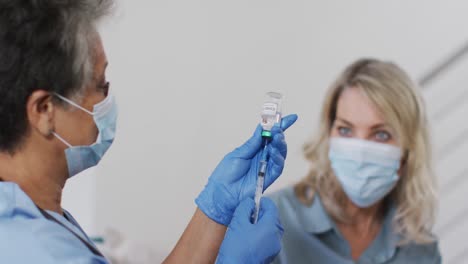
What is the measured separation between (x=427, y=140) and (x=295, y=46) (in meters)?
0.82

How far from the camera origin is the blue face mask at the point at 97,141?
3.74 ft

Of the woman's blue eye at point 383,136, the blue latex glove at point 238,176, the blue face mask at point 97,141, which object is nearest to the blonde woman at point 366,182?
the woman's blue eye at point 383,136

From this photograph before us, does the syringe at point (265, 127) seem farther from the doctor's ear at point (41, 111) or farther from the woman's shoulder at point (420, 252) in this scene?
the woman's shoulder at point (420, 252)

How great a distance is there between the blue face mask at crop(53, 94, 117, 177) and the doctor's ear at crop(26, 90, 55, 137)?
23 millimetres

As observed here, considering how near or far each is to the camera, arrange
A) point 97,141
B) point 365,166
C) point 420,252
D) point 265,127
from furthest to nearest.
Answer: point 420,252, point 365,166, point 265,127, point 97,141

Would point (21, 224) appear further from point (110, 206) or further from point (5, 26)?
point (110, 206)

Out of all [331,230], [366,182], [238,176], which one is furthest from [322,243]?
[238,176]

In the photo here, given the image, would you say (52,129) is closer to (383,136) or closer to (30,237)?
(30,237)

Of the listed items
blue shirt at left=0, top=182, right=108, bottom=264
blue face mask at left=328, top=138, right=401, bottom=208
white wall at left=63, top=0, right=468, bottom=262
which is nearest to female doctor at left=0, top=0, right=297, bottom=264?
blue shirt at left=0, top=182, right=108, bottom=264

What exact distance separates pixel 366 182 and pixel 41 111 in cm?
96

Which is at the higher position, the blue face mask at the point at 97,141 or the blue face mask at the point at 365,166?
the blue face mask at the point at 97,141

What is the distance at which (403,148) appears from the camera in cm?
180

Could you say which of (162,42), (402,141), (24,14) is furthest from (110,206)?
(24,14)

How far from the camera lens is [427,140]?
1.88 metres
